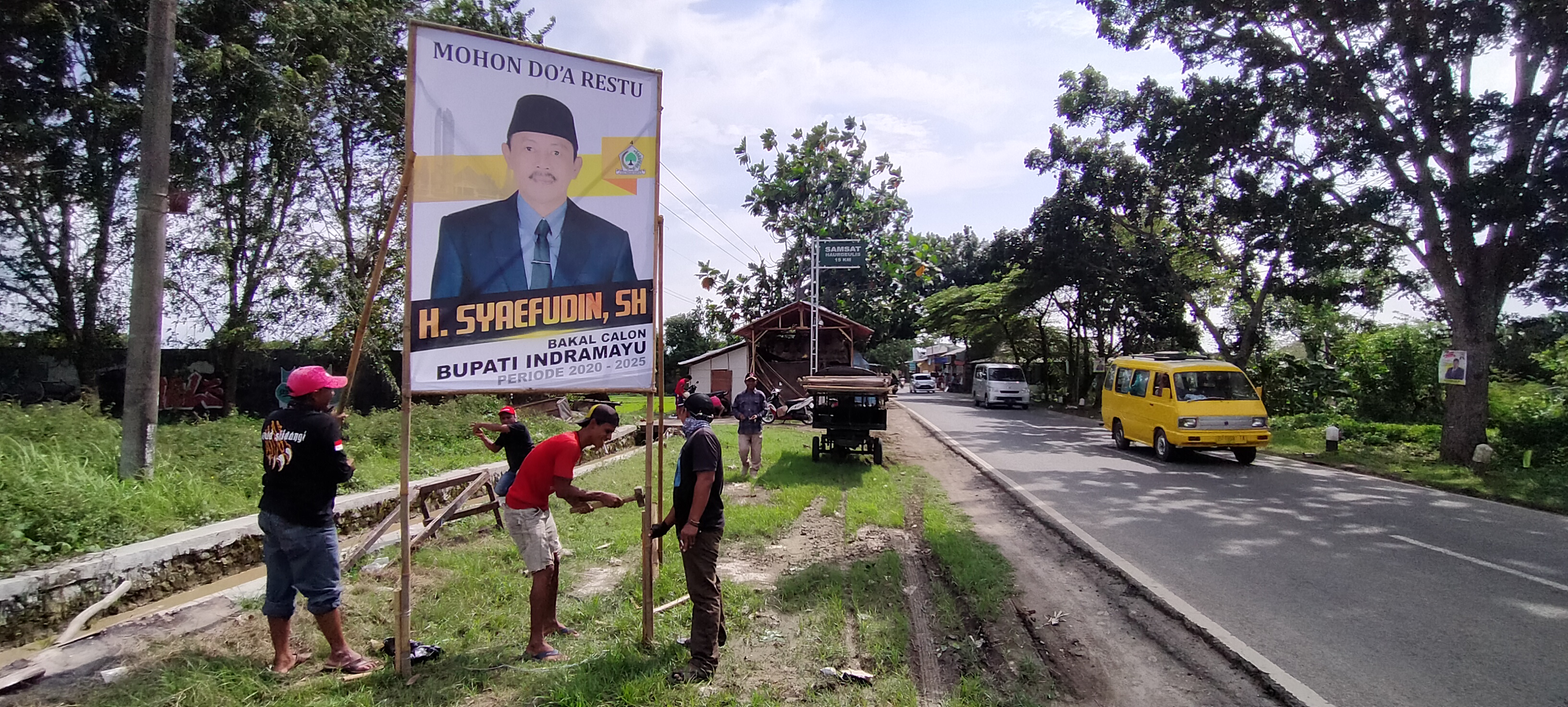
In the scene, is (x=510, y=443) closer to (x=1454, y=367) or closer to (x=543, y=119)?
(x=543, y=119)

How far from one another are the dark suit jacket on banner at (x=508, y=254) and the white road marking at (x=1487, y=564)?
24.5 feet

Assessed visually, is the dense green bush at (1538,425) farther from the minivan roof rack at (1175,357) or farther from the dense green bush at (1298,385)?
the dense green bush at (1298,385)

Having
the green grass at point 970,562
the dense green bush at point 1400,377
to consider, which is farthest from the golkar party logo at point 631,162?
the dense green bush at point 1400,377

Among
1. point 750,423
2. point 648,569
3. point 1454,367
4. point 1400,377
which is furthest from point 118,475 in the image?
point 1400,377

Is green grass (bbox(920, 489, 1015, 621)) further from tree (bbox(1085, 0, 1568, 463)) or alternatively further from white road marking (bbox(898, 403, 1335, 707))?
tree (bbox(1085, 0, 1568, 463))

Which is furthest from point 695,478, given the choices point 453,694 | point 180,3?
point 180,3

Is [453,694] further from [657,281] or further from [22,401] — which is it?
[22,401]

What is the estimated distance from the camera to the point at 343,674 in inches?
161

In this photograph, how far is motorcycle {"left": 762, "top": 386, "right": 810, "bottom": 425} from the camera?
2270 cm

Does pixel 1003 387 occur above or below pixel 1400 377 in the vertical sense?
below

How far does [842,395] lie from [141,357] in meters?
8.96

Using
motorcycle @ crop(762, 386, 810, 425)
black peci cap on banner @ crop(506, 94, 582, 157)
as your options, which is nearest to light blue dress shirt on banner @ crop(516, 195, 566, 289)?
black peci cap on banner @ crop(506, 94, 582, 157)

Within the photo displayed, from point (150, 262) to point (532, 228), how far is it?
211 inches

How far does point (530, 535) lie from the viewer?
4.38 m
